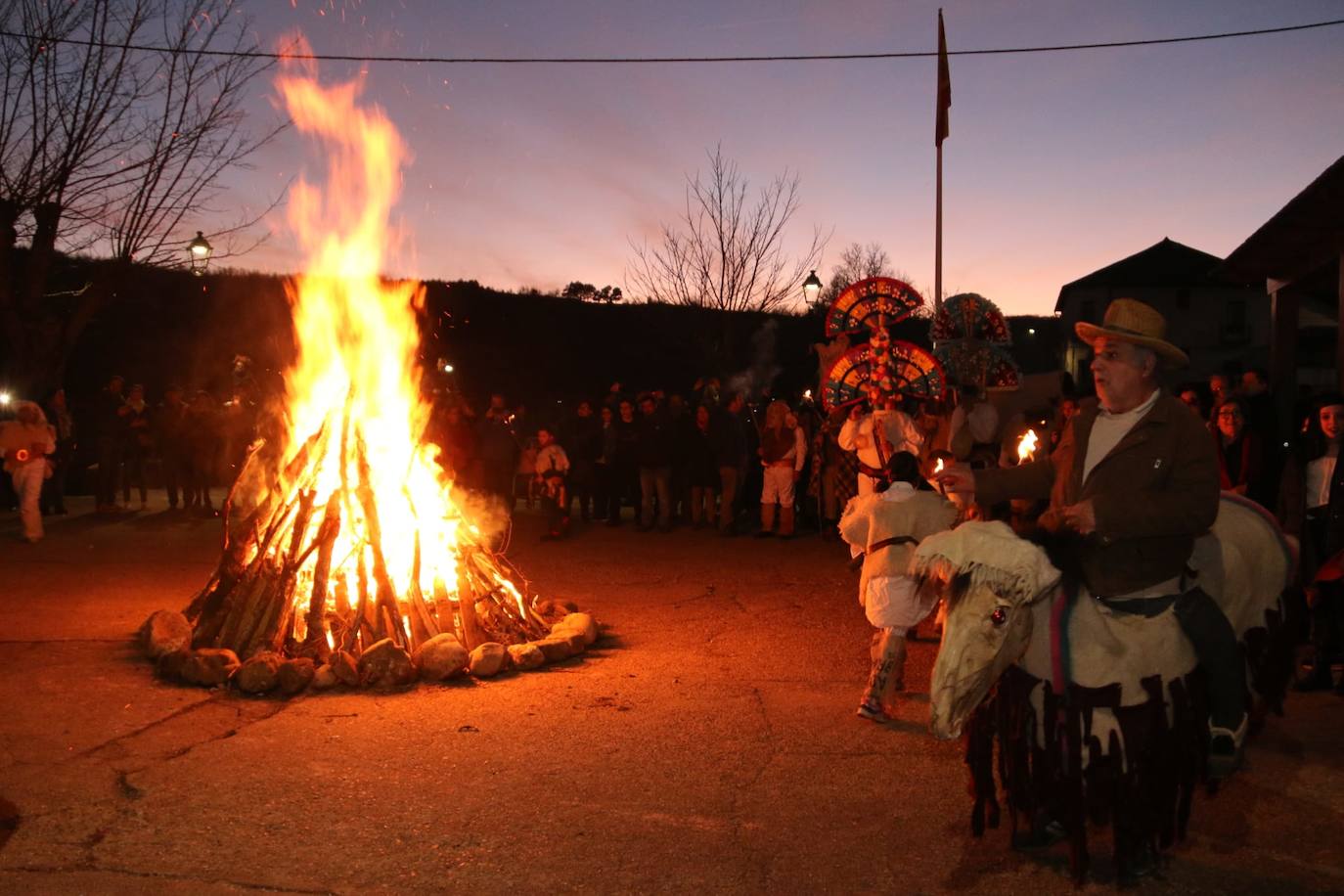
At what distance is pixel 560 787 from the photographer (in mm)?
5438

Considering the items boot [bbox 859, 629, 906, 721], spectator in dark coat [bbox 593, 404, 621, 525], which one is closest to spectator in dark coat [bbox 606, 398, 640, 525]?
spectator in dark coat [bbox 593, 404, 621, 525]

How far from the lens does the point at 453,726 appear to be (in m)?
6.42

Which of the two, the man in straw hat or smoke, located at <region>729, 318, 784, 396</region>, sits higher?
smoke, located at <region>729, 318, 784, 396</region>

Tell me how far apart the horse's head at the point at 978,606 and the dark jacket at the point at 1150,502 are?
29 centimetres

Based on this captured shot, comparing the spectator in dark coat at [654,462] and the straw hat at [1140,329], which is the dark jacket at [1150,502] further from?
the spectator in dark coat at [654,462]

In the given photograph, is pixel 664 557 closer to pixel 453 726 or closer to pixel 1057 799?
pixel 453 726

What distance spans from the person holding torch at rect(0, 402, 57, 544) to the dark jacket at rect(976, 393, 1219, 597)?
1302 centimetres

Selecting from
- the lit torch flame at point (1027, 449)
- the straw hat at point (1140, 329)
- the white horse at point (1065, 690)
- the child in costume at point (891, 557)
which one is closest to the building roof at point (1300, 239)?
the lit torch flame at point (1027, 449)

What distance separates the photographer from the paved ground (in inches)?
176

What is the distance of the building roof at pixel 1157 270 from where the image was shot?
181 ft

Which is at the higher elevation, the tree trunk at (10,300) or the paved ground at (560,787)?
the tree trunk at (10,300)

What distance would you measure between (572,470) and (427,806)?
12.4m

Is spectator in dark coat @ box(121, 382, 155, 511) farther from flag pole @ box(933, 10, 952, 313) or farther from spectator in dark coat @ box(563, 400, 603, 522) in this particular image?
flag pole @ box(933, 10, 952, 313)

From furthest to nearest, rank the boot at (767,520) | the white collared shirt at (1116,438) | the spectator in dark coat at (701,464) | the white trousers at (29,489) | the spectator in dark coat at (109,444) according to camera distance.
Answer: the spectator in dark coat at (109,444) < the spectator in dark coat at (701,464) < the boot at (767,520) < the white trousers at (29,489) < the white collared shirt at (1116,438)
